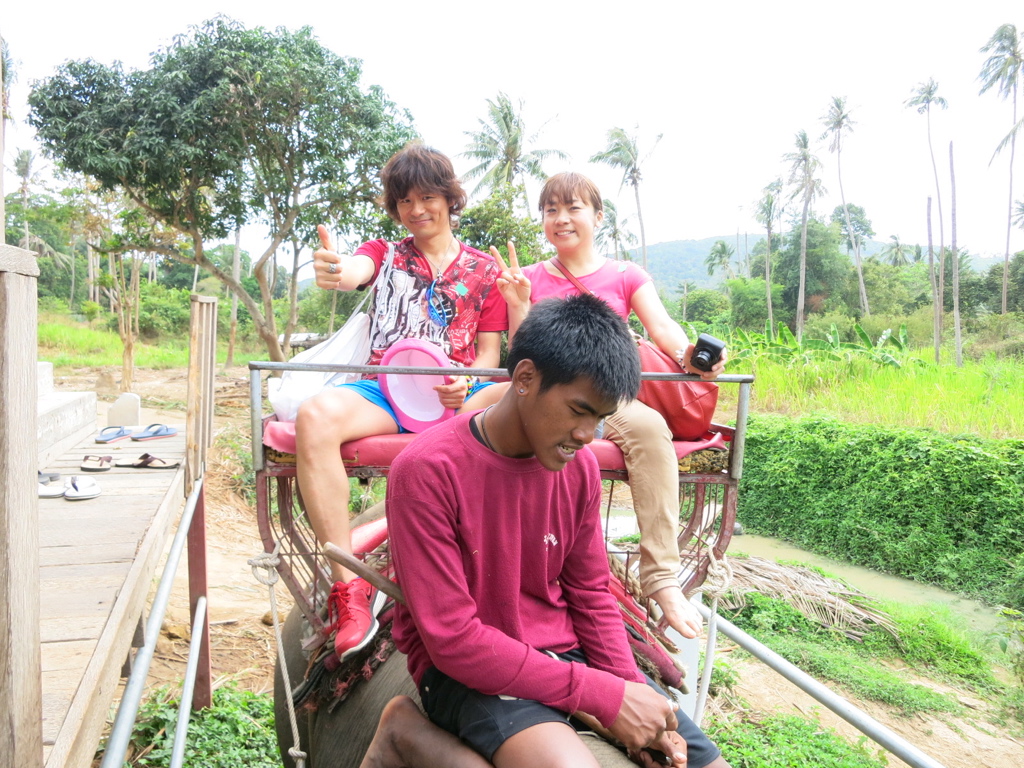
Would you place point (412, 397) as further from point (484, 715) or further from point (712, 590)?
point (484, 715)

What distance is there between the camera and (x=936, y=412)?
610 inches

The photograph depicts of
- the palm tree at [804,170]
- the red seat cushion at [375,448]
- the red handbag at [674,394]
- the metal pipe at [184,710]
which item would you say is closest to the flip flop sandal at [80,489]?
the metal pipe at [184,710]

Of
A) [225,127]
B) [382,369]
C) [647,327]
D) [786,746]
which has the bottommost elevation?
[786,746]

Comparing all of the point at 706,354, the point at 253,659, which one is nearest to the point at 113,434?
the point at 253,659

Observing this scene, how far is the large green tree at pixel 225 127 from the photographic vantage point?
40.5ft

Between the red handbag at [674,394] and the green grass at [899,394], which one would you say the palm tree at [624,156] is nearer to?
the green grass at [899,394]

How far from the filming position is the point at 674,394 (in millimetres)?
2736

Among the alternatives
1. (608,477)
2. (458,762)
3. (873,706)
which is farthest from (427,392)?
(873,706)

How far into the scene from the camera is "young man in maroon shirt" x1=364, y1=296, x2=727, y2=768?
1.61 meters

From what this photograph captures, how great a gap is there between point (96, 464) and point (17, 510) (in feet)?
11.5

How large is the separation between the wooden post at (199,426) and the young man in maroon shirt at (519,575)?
7.20 ft

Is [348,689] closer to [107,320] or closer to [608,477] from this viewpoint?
[608,477]

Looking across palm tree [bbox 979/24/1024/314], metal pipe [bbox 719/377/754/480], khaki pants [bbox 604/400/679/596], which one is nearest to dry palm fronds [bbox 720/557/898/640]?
metal pipe [bbox 719/377/754/480]

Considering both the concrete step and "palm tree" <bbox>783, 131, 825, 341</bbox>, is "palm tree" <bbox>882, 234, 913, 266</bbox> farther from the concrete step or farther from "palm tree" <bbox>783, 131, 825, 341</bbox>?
the concrete step
